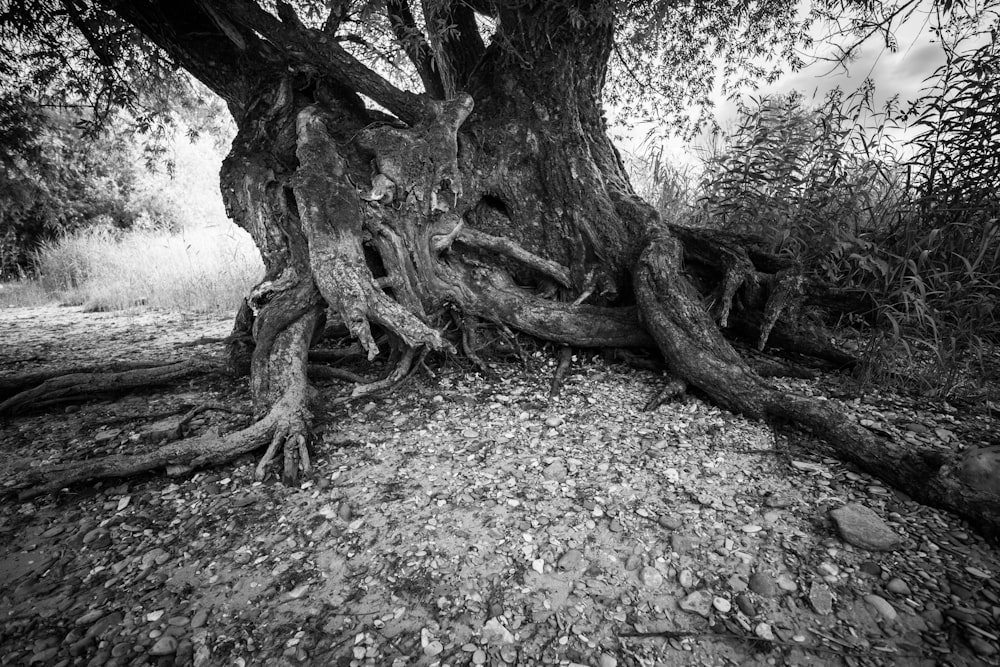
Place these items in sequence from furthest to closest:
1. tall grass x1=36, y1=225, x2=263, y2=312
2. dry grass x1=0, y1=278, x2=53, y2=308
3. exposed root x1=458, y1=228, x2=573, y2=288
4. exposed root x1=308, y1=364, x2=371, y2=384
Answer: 1. dry grass x1=0, y1=278, x2=53, y2=308
2. tall grass x1=36, y1=225, x2=263, y2=312
3. exposed root x1=458, y1=228, x2=573, y2=288
4. exposed root x1=308, y1=364, x2=371, y2=384

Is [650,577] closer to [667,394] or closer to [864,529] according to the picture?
[864,529]

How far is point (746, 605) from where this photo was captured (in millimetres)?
1850

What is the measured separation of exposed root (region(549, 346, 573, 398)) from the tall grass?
6530 millimetres

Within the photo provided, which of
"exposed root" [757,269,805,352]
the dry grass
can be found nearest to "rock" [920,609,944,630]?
"exposed root" [757,269,805,352]

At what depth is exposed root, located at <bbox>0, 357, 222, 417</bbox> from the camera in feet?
11.6

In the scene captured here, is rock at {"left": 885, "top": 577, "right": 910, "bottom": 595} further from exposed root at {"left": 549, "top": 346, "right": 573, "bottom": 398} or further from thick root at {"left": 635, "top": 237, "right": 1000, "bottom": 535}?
exposed root at {"left": 549, "top": 346, "right": 573, "bottom": 398}

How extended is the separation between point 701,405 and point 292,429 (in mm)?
2835

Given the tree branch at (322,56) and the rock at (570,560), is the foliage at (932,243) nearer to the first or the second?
the rock at (570,560)

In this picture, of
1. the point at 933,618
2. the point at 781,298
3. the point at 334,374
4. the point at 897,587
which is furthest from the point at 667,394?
the point at 334,374

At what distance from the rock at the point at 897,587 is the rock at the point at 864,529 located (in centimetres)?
18

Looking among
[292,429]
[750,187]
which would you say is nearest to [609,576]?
[292,429]

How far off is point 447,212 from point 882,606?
3.84 metres

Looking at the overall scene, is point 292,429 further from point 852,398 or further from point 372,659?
point 852,398

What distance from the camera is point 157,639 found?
1746mm
